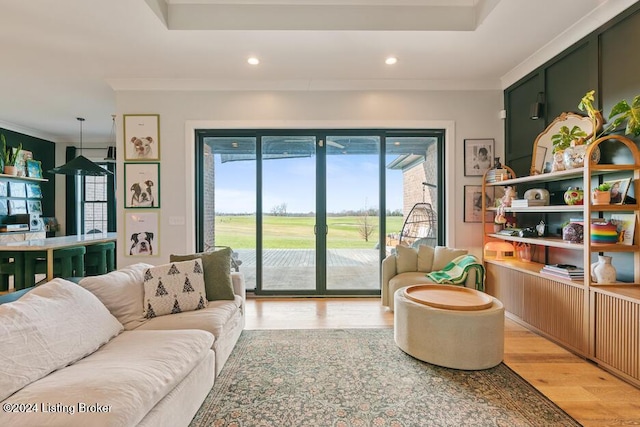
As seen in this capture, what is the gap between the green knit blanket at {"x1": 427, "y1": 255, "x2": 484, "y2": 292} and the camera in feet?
10.7

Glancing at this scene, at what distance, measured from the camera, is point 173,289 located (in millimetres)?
2438

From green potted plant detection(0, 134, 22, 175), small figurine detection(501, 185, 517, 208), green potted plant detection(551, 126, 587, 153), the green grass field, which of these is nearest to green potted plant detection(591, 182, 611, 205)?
green potted plant detection(551, 126, 587, 153)

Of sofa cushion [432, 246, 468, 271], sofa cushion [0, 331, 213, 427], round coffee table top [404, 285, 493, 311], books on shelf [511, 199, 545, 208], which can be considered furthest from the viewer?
sofa cushion [432, 246, 468, 271]

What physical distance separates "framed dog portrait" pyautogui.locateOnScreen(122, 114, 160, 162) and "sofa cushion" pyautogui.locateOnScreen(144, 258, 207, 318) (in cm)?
213

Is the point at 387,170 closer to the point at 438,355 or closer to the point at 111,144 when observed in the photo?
the point at 438,355

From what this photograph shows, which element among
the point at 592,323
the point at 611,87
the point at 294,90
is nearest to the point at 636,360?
the point at 592,323

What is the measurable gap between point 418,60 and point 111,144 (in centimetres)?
682

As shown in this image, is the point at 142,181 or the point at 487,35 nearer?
the point at 487,35

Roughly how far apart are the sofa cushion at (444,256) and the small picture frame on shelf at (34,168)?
25.3ft

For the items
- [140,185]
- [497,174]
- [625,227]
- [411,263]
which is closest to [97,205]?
[140,185]

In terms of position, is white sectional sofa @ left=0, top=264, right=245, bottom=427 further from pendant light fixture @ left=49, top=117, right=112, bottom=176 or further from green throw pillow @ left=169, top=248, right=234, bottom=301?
pendant light fixture @ left=49, top=117, right=112, bottom=176

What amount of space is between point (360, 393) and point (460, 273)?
185 centimetres

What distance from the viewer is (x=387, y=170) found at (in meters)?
4.32

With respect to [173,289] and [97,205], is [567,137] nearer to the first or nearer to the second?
[173,289]
